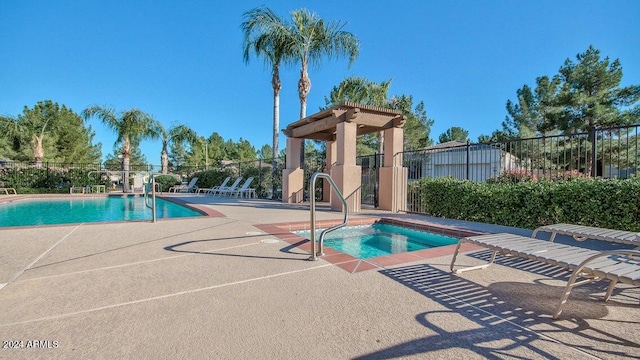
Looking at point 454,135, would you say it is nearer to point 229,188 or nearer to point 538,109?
point 538,109

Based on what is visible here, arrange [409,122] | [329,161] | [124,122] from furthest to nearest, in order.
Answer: [409,122], [124,122], [329,161]

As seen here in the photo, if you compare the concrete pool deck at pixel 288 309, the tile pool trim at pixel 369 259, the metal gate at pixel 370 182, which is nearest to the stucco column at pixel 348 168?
the tile pool trim at pixel 369 259

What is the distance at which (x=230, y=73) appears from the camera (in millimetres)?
23062

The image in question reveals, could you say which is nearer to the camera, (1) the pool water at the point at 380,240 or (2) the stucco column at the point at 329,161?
(1) the pool water at the point at 380,240

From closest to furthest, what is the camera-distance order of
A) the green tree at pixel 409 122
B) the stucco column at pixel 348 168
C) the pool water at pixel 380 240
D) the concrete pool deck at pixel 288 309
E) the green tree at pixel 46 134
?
A: the concrete pool deck at pixel 288 309, the pool water at pixel 380 240, the stucco column at pixel 348 168, the green tree at pixel 409 122, the green tree at pixel 46 134

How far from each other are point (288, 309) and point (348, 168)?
6.79m

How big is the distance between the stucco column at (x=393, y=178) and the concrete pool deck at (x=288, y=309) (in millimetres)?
5221

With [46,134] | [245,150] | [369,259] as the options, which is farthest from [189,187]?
[245,150]

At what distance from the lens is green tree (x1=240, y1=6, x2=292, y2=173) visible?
43.2ft

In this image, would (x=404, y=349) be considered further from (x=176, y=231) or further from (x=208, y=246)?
(x=176, y=231)

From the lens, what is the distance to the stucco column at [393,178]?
9298 millimetres

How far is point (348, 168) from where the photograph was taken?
8969 mm

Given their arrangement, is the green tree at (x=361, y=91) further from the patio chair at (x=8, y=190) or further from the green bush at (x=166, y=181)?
the patio chair at (x=8, y=190)

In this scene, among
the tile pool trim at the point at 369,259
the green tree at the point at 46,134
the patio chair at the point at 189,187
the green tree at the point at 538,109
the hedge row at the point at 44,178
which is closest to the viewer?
the tile pool trim at the point at 369,259
